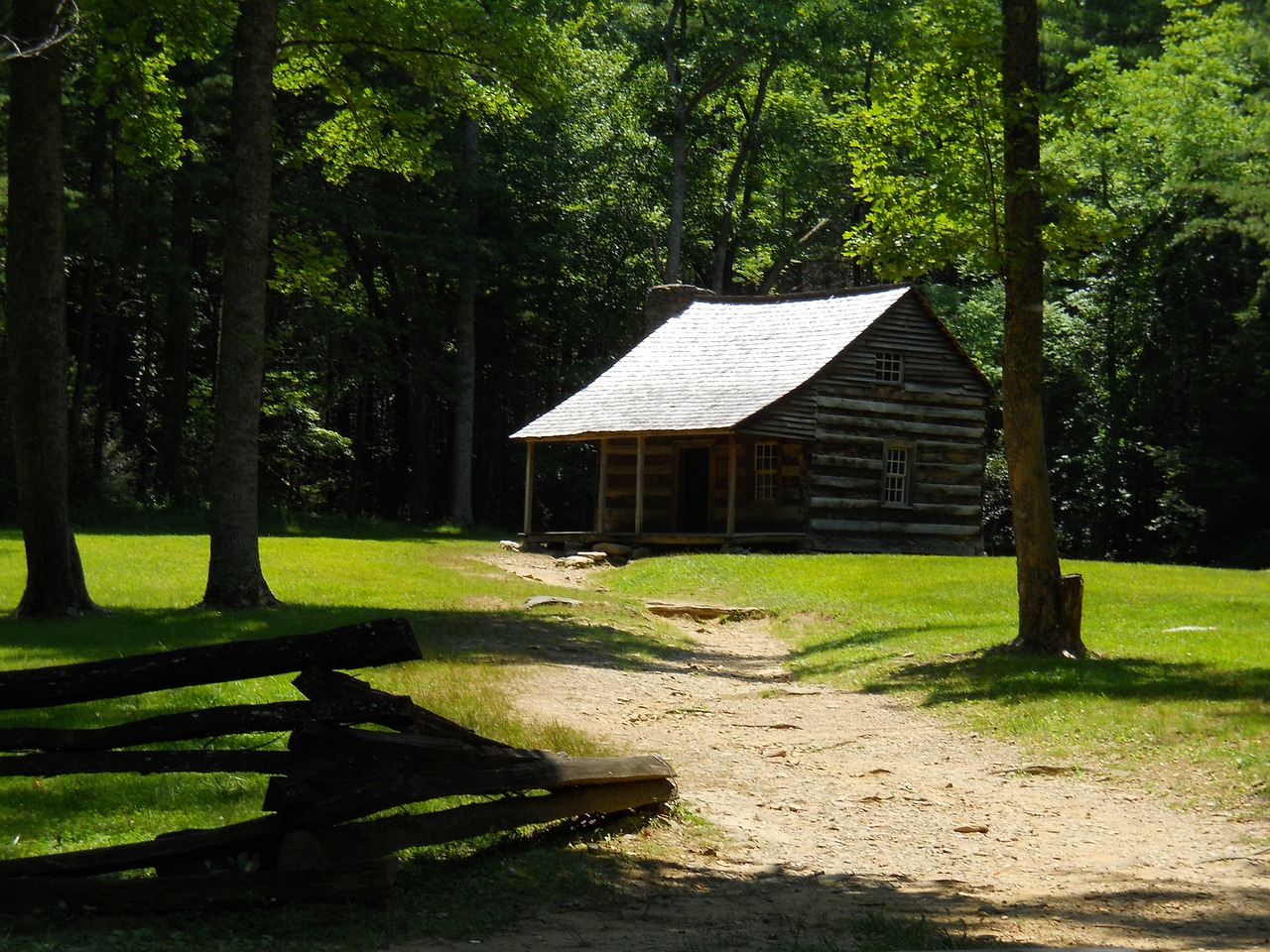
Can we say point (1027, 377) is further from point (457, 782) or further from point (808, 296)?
point (808, 296)

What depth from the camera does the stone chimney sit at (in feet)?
126

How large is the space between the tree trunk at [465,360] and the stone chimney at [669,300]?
6186 millimetres

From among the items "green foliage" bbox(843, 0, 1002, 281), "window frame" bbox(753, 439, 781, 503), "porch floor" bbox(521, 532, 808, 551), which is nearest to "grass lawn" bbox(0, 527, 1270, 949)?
"porch floor" bbox(521, 532, 808, 551)

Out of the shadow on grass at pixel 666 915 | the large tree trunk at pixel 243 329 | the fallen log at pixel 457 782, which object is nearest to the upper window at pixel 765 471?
the large tree trunk at pixel 243 329

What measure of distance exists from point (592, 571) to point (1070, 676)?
16551 millimetres

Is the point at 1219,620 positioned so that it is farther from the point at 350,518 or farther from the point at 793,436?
the point at 350,518

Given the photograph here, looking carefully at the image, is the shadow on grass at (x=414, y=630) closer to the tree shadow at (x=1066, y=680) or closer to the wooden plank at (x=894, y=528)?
the tree shadow at (x=1066, y=680)

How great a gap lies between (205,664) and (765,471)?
1073 inches

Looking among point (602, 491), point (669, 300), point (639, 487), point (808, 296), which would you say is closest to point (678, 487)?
point (602, 491)

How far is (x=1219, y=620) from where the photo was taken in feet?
58.0

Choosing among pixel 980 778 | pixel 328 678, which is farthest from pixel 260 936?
pixel 980 778

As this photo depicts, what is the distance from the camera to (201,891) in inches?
236

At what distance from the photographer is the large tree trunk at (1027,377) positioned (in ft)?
47.4

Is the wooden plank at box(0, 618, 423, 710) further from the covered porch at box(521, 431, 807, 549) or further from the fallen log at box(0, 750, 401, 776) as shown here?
the covered porch at box(521, 431, 807, 549)
